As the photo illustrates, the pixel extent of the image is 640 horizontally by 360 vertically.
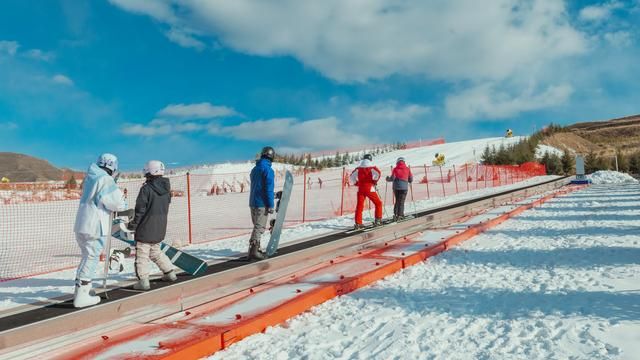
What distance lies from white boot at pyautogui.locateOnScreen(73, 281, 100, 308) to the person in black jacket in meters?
0.71

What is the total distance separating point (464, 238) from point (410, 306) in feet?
20.3

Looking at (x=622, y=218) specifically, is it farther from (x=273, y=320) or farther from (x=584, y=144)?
(x=584, y=144)

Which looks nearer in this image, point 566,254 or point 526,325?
point 526,325

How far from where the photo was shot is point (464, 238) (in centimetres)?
1149

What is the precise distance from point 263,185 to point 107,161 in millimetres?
2920

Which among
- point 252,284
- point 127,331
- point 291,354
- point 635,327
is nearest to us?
point 291,354

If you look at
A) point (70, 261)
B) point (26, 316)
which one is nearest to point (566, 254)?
point (26, 316)

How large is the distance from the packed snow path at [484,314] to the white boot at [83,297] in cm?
197

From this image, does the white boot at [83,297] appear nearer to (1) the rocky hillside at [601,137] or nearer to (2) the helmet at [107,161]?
(2) the helmet at [107,161]

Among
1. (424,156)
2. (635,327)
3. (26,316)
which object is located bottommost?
(635,327)

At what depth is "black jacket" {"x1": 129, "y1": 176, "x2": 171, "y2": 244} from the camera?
6168 mm

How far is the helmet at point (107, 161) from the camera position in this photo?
573 centimetres

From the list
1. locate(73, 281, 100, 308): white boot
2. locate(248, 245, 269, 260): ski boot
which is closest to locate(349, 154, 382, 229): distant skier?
locate(248, 245, 269, 260): ski boot

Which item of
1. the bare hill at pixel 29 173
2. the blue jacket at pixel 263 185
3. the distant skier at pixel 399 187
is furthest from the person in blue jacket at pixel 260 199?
the bare hill at pixel 29 173
